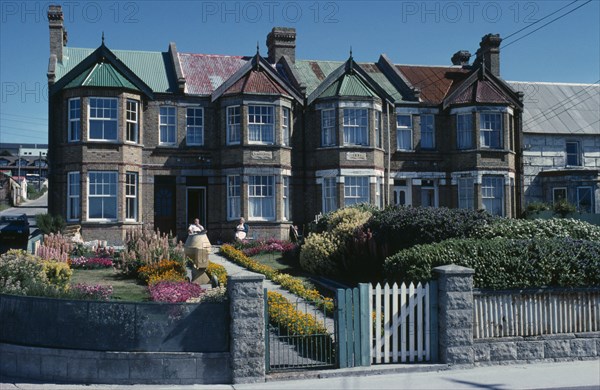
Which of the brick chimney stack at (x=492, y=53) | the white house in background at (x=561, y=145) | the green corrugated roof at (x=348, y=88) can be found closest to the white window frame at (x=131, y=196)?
the green corrugated roof at (x=348, y=88)

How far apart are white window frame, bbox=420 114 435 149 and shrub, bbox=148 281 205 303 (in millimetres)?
20339

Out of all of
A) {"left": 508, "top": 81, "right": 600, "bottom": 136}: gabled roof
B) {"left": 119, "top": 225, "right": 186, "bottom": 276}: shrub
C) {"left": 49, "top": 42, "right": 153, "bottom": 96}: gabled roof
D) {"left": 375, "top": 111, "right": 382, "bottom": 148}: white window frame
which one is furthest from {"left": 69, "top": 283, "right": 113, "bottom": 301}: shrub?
{"left": 508, "top": 81, "right": 600, "bottom": 136}: gabled roof

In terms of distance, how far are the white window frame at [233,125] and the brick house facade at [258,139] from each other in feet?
0.17

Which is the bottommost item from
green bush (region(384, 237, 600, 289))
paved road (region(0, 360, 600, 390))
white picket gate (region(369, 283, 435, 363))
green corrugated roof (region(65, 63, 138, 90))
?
paved road (region(0, 360, 600, 390))

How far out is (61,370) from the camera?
33.1 feet

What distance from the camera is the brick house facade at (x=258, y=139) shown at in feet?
91.5

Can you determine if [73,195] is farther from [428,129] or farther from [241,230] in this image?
[428,129]

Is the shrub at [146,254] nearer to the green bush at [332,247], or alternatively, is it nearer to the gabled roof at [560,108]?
the green bush at [332,247]

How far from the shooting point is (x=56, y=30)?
30.9 metres

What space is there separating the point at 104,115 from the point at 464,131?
57.7 feet

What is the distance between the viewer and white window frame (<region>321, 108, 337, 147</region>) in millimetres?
30562

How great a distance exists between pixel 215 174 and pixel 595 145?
22566 mm

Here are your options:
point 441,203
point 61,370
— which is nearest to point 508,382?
point 61,370

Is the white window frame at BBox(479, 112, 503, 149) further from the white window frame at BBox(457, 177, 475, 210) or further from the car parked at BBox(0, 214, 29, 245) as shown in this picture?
the car parked at BBox(0, 214, 29, 245)
